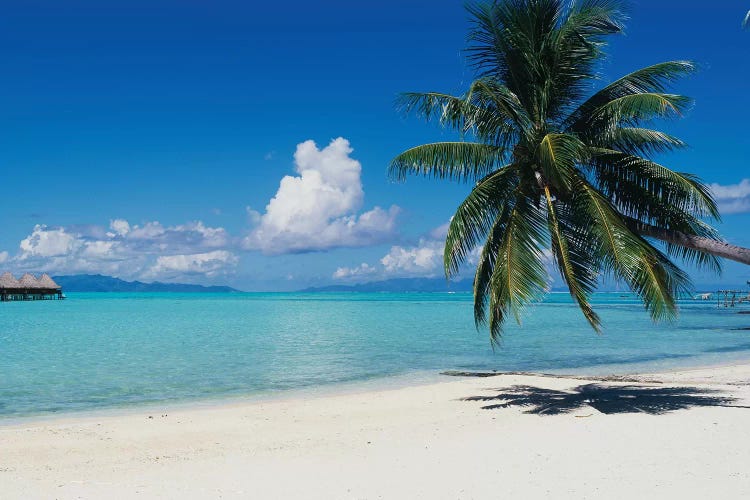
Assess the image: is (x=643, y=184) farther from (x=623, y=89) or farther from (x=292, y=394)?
(x=292, y=394)

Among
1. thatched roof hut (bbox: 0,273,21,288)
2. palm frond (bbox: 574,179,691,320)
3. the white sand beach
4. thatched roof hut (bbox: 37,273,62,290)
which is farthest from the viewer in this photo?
thatched roof hut (bbox: 37,273,62,290)

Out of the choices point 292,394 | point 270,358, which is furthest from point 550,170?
point 270,358

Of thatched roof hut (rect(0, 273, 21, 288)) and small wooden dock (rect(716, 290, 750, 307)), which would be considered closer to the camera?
small wooden dock (rect(716, 290, 750, 307))

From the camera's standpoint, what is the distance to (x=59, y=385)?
16219 mm

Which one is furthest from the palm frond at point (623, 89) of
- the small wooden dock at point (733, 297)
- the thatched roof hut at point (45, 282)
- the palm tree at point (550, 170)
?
the thatched roof hut at point (45, 282)

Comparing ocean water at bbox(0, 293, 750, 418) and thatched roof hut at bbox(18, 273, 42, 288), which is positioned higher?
thatched roof hut at bbox(18, 273, 42, 288)

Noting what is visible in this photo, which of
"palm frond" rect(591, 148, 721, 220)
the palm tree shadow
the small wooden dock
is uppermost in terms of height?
"palm frond" rect(591, 148, 721, 220)

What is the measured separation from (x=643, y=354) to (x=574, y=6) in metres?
17.6

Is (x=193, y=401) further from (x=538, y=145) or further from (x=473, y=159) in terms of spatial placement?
(x=538, y=145)

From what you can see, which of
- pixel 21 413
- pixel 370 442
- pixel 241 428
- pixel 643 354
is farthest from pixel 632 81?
pixel 643 354

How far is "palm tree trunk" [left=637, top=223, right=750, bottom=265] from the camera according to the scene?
9.03 metres

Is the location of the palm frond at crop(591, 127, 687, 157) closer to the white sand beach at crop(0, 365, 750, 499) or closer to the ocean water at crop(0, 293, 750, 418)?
the white sand beach at crop(0, 365, 750, 499)

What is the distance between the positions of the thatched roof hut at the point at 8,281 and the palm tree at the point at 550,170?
9076 cm

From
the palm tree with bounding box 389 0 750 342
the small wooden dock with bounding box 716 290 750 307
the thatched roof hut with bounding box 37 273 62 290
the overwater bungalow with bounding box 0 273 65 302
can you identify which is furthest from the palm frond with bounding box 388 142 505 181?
the thatched roof hut with bounding box 37 273 62 290
